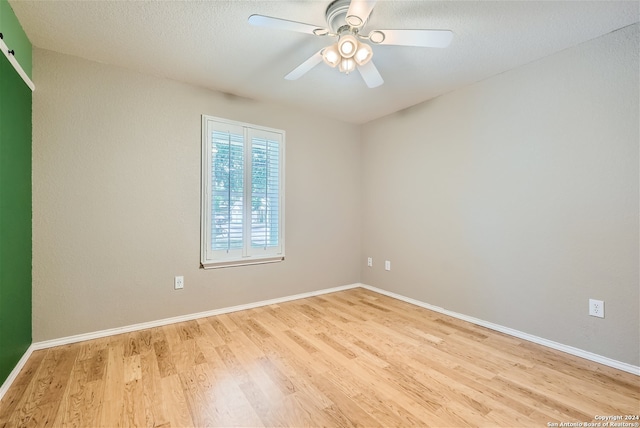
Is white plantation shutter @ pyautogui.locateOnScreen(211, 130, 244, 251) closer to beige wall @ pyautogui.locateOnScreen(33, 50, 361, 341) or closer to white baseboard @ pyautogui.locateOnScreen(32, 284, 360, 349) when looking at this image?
beige wall @ pyautogui.locateOnScreen(33, 50, 361, 341)

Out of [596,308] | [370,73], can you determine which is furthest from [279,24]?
[596,308]

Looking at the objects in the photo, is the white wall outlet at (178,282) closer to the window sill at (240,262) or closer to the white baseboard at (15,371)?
the window sill at (240,262)

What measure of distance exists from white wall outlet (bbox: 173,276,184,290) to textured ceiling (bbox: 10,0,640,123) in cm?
193

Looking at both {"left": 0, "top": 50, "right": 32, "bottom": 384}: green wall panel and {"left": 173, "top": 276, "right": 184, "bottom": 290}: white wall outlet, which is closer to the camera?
{"left": 0, "top": 50, "right": 32, "bottom": 384}: green wall panel

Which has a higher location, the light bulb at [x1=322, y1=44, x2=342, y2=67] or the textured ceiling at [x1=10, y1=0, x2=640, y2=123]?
the textured ceiling at [x1=10, y1=0, x2=640, y2=123]

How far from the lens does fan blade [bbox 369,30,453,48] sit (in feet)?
5.06

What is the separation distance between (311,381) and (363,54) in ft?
6.79

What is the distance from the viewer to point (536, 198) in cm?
233

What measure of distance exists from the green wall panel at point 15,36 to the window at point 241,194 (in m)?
1.26

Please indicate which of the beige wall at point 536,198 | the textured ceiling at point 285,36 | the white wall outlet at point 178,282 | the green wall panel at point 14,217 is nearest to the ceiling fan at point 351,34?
the textured ceiling at point 285,36

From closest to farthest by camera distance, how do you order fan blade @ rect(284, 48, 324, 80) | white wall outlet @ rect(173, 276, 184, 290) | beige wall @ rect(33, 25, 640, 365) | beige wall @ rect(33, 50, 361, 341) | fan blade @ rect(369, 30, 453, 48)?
fan blade @ rect(369, 30, 453, 48) < fan blade @ rect(284, 48, 324, 80) < beige wall @ rect(33, 25, 640, 365) < beige wall @ rect(33, 50, 361, 341) < white wall outlet @ rect(173, 276, 184, 290)

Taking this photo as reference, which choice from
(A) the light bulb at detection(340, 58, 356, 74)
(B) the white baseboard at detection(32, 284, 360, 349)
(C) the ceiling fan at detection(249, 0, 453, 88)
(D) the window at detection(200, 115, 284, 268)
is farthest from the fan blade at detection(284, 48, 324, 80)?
(B) the white baseboard at detection(32, 284, 360, 349)

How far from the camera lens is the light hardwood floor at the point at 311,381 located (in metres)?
1.47

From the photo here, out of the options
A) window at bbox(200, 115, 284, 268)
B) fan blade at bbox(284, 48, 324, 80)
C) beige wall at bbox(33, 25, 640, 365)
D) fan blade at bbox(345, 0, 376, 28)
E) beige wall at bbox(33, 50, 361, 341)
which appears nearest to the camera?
fan blade at bbox(345, 0, 376, 28)
